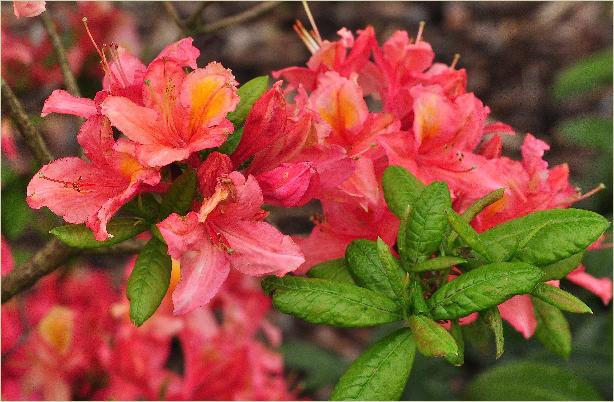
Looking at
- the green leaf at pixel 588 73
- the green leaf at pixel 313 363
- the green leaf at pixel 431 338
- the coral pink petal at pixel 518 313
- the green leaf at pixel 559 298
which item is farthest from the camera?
the green leaf at pixel 588 73

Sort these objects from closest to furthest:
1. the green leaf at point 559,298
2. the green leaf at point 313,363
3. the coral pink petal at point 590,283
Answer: the green leaf at point 559,298 → the coral pink petal at point 590,283 → the green leaf at point 313,363

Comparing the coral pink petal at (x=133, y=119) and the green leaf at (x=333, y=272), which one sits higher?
the coral pink petal at (x=133, y=119)

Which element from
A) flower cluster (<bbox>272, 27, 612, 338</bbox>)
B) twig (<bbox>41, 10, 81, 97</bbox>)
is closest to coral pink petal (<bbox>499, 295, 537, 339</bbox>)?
flower cluster (<bbox>272, 27, 612, 338</bbox>)

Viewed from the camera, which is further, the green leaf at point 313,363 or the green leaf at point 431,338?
the green leaf at point 313,363

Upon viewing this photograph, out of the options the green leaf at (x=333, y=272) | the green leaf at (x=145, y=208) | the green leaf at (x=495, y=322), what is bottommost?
the green leaf at (x=495, y=322)

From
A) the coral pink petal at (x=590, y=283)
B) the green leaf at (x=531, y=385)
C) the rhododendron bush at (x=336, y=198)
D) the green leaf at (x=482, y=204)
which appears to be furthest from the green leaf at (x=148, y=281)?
the green leaf at (x=531, y=385)

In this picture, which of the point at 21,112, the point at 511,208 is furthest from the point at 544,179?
the point at 21,112

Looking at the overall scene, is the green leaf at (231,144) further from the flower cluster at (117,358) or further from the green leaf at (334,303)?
the flower cluster at (117,358)

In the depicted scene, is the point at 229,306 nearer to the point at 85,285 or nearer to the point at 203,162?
the point at 85,285
